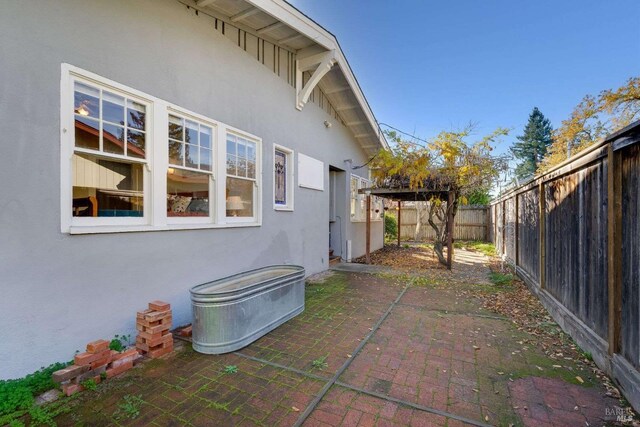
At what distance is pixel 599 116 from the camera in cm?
1739

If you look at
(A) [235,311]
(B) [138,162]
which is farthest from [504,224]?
(B) [138,162]

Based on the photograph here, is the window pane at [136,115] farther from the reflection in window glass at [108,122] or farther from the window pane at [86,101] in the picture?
the window pane at [86,101]

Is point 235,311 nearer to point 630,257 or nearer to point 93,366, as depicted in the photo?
point 93,366

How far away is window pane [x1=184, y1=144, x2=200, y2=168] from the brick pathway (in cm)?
254

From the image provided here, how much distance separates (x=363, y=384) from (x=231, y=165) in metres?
3.91

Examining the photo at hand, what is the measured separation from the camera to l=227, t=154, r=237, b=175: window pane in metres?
4.88

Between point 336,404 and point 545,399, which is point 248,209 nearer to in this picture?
point 336,404

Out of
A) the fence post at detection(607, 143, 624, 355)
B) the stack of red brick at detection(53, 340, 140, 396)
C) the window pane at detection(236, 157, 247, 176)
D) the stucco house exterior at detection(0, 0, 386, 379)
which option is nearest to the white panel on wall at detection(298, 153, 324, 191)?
the stucco house exterior at detection(0, 0, 386, 379)

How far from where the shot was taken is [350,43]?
32.9ft

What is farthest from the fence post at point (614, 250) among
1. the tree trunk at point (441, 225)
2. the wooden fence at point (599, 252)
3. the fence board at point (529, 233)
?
the tree trunk at point (441, 225)

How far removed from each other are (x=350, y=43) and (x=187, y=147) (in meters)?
8.36

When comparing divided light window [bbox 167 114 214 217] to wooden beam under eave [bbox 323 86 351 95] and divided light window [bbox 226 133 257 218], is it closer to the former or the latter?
divided light window [bbox 226 133 257 218]

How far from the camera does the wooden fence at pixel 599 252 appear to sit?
2.39m

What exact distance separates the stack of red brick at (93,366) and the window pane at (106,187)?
1417mm
